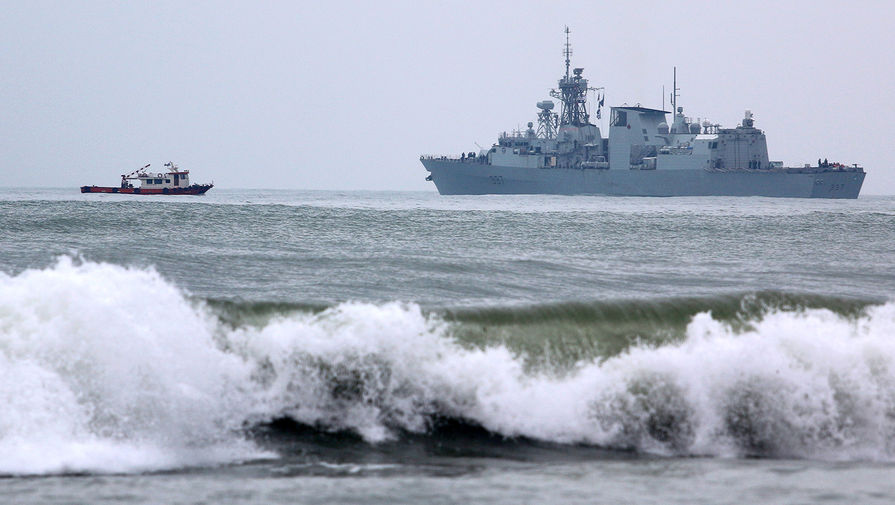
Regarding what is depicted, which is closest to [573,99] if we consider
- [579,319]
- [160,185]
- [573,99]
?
[573,99]

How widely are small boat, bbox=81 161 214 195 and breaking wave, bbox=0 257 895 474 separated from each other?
59.8 m

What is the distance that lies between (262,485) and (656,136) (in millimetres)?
80265

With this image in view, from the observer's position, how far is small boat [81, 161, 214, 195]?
65.1 meters

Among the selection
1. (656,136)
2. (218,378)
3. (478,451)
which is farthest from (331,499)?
(656,136)

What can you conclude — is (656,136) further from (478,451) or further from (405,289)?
(478,451)

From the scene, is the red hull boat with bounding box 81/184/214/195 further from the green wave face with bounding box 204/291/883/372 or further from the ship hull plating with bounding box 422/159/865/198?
the green wave face with bounding box 204/291/883/372

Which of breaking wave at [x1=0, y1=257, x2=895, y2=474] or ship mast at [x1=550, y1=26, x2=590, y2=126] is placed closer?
breaking wave at [x1=0, y1=257, x2=895, y2=474]

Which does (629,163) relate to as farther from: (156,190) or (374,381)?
(374,381)

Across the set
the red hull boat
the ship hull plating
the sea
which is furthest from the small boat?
the sea

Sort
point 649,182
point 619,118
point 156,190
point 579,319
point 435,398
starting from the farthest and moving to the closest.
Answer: point 619,118
point 649,182
point 156,190
point 579,319
point 435,398

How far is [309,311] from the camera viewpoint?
9195 mm

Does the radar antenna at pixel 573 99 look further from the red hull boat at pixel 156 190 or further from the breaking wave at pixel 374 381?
the breaking wave at pixel 374 381

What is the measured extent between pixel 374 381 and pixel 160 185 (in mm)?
62502

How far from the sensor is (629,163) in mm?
80750
